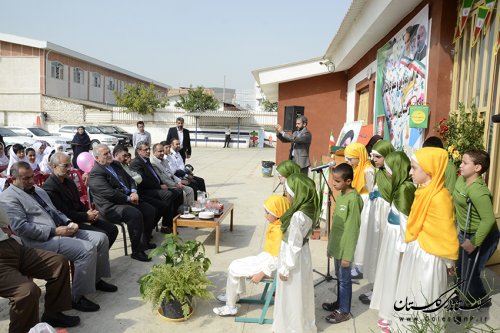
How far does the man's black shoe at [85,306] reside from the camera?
144 inches

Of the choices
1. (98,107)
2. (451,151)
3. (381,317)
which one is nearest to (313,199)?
(381,317)

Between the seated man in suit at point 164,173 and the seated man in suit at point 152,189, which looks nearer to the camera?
the seated man in suit at point 152,189

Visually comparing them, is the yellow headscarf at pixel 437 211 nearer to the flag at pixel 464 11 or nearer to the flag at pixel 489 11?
the flag at pixel 489 11

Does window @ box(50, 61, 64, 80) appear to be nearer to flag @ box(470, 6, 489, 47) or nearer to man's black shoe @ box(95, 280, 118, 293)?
man's black shoe @ box(95, 280, 118, 293)

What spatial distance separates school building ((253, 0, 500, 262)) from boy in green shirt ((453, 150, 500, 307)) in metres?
1.46

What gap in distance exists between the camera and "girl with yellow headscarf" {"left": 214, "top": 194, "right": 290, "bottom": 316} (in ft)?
11.2

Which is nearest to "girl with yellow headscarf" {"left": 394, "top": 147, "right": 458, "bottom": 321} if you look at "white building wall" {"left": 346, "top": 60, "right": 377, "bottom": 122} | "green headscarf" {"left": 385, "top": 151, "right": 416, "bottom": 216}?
Answer: "green headscarf" {"left": 385, "top": 151, "right": 416, "bottom": 216}

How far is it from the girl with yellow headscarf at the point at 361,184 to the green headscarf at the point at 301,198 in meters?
1.31

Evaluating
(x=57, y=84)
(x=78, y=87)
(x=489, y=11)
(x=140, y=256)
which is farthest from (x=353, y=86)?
(x=78, y=87)

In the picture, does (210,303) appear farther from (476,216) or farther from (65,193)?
(476,216)

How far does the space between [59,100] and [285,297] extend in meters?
30.0

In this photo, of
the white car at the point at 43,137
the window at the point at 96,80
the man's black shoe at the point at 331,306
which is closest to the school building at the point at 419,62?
the man's black shoe at the point at 331,306

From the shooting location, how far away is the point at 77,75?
108 feet

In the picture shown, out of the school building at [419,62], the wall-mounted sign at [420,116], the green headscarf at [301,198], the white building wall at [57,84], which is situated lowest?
the green headscarf at [301,198]
